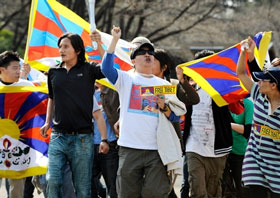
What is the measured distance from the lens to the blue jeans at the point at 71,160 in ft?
21.3

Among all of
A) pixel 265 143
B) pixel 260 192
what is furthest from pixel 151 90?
pixel 260 192

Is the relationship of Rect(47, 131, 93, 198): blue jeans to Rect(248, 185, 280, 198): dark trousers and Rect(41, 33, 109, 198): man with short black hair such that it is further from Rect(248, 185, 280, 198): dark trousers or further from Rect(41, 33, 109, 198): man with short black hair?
Rect(248, 185, 280, 198): dark trousers

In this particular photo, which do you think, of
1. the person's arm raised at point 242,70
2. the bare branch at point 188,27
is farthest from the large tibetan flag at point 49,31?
the bare branch at point 188,27

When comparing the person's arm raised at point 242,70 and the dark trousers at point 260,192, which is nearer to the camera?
the dark trousers at point 260,192

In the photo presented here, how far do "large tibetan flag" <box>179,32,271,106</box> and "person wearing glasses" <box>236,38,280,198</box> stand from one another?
1.08 meters

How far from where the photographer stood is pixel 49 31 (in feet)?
26.5

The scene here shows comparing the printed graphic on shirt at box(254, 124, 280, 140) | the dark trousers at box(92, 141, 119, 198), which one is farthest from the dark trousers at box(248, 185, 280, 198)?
the dark trousers at box(92, 141, 119, 198)

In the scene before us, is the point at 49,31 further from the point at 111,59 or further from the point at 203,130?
the point at 203,130

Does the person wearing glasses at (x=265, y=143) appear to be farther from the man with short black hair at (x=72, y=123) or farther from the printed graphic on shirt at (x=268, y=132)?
the man with short black hair at (x=72, y=123)

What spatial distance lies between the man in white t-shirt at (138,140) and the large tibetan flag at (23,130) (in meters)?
1.76

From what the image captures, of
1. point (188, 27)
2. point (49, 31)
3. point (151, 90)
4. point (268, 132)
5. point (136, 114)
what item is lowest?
point (268, 132)

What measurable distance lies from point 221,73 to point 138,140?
1.57 m

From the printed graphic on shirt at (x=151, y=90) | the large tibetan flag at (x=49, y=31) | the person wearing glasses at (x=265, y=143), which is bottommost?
the person wearing glasses at (x=265, y=143)

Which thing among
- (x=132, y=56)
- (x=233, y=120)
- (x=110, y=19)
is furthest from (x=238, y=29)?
(x=132, y=56)
